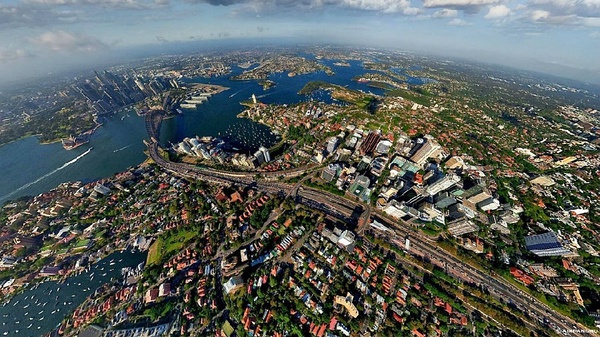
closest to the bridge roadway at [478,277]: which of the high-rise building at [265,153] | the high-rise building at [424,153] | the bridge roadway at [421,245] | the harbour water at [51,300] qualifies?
the bridge roadway at [421,245]

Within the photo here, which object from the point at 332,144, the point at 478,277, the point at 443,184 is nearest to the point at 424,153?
the point at 443,184

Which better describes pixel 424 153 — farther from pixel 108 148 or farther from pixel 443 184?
pixel 108 148

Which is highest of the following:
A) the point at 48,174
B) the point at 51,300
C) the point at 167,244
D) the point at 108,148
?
the point at 108,148

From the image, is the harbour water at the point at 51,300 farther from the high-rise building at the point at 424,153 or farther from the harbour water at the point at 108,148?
the high-rise building at the point at 424,153

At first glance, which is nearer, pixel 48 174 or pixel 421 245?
pixel 421 245

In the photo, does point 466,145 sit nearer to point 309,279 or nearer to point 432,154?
point 432,154

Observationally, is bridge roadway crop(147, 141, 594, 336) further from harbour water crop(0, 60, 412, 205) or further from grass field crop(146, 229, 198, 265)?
harbour water crop(0, 60, 412, 205)

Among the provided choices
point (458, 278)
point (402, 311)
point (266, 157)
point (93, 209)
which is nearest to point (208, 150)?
point (266, 157)

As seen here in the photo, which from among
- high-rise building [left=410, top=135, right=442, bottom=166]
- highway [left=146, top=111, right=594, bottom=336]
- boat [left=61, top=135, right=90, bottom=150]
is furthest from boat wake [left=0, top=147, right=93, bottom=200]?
high-rise building [left=410, top=135, right=442, bottom=166]
